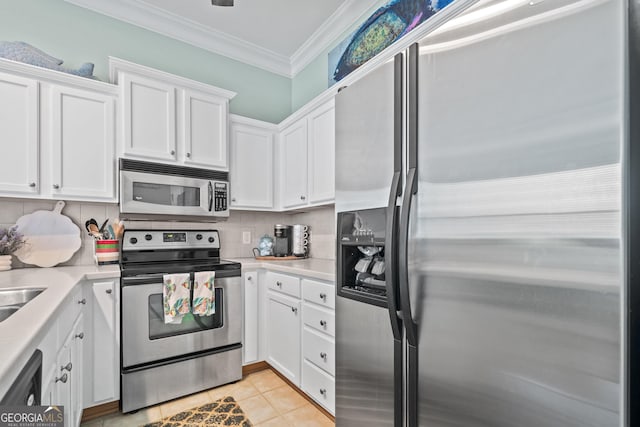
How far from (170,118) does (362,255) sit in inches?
72.3

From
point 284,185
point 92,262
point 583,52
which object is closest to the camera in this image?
point 583,52

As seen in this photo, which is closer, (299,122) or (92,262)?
(92,262)

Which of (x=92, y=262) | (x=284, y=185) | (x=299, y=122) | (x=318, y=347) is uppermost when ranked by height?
(x=299, y=122)

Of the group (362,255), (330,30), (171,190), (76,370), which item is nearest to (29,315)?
(76,370)

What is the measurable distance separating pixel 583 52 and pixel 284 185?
242 centimetres

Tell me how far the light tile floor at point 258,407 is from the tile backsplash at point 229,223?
109 cm

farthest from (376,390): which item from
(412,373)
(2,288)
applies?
(2,288)

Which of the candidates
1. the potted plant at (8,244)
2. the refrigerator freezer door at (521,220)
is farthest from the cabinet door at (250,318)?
the refrigerator freezer door at (521,220)

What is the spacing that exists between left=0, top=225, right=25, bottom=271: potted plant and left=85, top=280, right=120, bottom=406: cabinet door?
63 cm

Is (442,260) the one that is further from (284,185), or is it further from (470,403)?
(284,185)

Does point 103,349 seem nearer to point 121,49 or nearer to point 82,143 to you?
point 82,143

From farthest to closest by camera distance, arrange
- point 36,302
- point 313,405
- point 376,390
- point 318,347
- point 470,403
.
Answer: point 313,405 → point 318,347 → point 376,390 → point 36,302 → point 470,403

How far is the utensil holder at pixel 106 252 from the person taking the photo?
2.24m

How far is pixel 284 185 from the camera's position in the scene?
299cm
